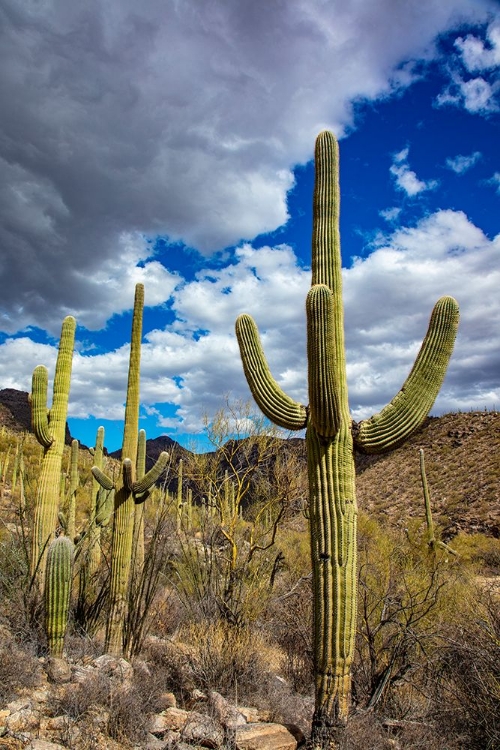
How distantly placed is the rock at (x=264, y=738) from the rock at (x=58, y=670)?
1.95 metres

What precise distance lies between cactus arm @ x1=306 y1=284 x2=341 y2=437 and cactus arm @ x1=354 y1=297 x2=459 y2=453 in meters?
0.52

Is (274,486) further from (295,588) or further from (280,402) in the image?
(280,402)

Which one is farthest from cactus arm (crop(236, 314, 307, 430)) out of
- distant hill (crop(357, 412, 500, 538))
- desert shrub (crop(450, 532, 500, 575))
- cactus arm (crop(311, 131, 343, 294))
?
distant hill (crop(357, 412, 500, 538))

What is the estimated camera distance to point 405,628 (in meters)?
5.79

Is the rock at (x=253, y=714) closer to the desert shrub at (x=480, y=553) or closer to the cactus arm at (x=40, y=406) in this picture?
the cactus arm at (x=40, y=406)

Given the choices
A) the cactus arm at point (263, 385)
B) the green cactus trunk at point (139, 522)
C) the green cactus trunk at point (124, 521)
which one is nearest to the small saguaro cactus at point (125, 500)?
the green cactus trunk at point (124, 521)

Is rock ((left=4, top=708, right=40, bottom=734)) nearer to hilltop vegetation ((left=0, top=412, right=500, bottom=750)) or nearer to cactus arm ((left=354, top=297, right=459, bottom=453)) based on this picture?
hilltop vegetation ((left=0, top=412, right=500, bottom=750))

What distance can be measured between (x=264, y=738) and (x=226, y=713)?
0.74 m

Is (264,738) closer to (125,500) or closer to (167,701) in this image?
(167,701)

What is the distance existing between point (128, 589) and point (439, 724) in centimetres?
433

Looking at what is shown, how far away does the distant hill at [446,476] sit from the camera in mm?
26391

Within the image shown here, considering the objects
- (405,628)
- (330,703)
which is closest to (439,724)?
(405,628)

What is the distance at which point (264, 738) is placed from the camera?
15.5ft

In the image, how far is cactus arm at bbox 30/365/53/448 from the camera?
28.2 feet
